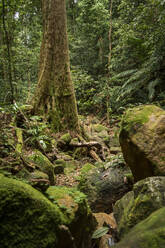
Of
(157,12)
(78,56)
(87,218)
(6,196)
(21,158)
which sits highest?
(157,12)

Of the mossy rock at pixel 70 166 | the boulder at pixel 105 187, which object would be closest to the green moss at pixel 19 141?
the boulder at pixel 105 187

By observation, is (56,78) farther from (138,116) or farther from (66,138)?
(138,116)

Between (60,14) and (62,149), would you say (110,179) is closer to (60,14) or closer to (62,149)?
(62,149)

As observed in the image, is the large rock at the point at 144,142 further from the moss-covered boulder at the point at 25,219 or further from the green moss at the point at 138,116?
the moss-covered boulder at the point at 25,219

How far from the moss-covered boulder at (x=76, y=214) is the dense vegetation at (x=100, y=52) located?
1894mm

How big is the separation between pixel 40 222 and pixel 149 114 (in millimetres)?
2588

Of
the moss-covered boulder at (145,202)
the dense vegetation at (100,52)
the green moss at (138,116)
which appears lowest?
the moss-covered boulder at (145,202)

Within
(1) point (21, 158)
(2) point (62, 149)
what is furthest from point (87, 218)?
(2) point (62, 149)

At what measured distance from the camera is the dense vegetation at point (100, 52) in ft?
23.7

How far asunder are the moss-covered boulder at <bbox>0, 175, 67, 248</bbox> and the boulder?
2.03 m

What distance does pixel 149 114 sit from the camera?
11.3 ft

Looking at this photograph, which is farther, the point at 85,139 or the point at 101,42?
the point at 101,42

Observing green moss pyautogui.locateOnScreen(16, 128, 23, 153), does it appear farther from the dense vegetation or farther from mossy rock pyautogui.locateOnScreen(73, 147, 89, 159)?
mossy rock pyautogui.locateOnScreen(73, 147, 89, 159)

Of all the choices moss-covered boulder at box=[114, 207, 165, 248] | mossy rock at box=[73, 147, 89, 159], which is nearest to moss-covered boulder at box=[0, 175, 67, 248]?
moss-covered boulder at box=[114, 207, 165, 248]
